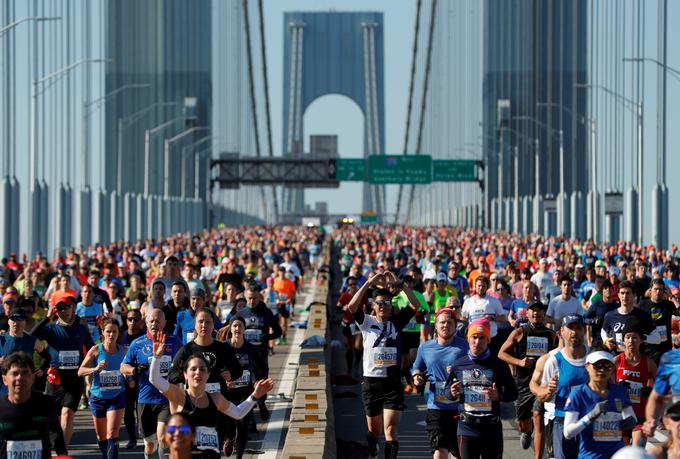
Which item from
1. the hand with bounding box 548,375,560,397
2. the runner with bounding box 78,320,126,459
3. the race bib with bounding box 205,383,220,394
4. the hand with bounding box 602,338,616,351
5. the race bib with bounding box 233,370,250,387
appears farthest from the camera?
the race bib with bounding box 233,370,250,387

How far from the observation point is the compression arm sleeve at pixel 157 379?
956 centimetres

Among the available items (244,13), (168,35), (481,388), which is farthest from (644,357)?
(244,13)

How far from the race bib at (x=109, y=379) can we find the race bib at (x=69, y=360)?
2.33 feet

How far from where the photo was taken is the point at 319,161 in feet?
358

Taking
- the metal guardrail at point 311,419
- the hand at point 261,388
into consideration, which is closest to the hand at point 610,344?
the metal guardrail at point 311,419

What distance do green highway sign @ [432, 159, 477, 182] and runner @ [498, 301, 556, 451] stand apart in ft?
292

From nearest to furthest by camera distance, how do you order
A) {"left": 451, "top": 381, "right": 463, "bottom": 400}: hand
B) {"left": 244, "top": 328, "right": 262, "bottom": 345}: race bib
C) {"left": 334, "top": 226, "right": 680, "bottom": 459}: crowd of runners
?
1. {"left": 334, "top": 226, "right": 680, "bottom": 459}: crowd of runners
2. {"left": 451, "top": 381, "right": 463, "bottom": 400}: hand
3. {"left": 244, "top": 328, "right": 262, "bottom": 345}: race bib

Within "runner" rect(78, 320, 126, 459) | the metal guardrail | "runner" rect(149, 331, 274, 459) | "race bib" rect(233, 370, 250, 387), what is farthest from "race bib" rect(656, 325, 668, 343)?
"runner" rect(149, 331, 274, 459)

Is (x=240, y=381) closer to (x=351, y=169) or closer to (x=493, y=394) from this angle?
(x=493, y=394)

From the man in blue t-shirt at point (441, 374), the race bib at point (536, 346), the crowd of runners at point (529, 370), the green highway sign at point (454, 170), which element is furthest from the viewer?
the green highway sign at point (454, 170)

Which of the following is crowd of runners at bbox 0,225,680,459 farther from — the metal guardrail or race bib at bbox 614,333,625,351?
the metal guardrail

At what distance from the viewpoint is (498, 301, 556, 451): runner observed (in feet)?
42.2

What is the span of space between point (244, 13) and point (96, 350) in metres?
142

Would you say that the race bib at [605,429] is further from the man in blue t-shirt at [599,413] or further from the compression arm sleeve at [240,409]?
the compression arm sleeve at [240,409]
